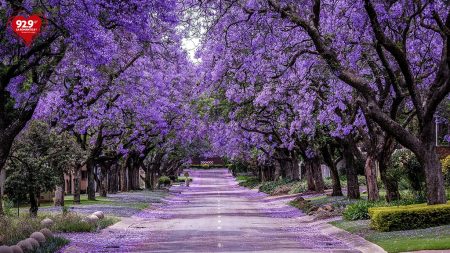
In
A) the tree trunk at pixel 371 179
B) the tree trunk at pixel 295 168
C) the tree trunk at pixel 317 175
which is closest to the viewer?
the tree trunk at pixel 371 179

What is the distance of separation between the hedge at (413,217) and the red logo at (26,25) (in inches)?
436

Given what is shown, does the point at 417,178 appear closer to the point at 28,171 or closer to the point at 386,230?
the point at 386,230

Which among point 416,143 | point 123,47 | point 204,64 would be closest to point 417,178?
point 416,143

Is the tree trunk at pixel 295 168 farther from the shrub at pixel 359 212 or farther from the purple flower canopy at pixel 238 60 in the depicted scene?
the shrub at pixel 359 212

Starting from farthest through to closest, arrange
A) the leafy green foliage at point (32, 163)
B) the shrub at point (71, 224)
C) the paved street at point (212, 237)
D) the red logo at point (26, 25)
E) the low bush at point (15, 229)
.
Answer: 1. the leafy green foliage at point (32, 163)
2. the shrub at point (71, 224)
3. the paved street at point (212, 237)
4. the low bush at point (15, 229)
5. the red logo at point (26, 25)

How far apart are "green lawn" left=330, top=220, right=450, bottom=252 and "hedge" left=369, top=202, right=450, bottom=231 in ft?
1.36

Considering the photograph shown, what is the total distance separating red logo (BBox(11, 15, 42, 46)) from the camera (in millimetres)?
17250

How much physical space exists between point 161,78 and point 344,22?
1290 cm

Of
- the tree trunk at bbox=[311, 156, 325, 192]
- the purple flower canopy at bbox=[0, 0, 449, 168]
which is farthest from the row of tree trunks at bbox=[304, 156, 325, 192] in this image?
the purple flower canopy at bbox=[0, 0, 449, 168]

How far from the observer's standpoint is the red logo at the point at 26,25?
1725 cm

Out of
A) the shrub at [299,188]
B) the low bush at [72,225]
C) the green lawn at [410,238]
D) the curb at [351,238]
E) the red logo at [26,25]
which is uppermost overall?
the red logo at [26,25]

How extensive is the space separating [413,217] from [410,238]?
235 cm

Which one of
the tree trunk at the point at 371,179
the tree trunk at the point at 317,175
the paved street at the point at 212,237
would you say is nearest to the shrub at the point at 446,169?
the tree trunk at the point at 371,179

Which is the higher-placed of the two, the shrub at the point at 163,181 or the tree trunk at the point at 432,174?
the shrub at the point at 163,181
